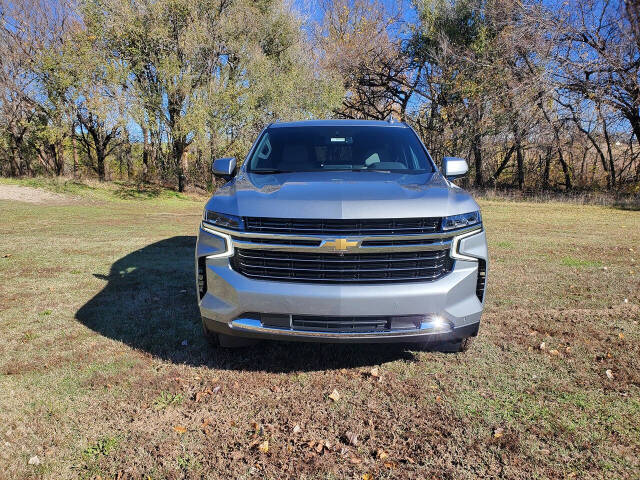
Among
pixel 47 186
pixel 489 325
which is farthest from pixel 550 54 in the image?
pixel 47 186

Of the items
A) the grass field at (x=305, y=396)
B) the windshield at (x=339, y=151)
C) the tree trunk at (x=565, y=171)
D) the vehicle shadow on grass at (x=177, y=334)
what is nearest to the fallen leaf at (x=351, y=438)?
the grass field at (x=305, y=396)

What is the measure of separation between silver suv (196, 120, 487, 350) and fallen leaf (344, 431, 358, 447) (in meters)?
0.55

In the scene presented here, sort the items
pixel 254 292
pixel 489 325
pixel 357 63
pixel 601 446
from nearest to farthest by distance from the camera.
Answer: pixel 601 446 < pixel 254 292 < pixel 489 325 < pixel 357 63

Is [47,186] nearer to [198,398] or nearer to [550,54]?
[198,398]

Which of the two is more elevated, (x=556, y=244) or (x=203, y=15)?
(x=203, y=15)

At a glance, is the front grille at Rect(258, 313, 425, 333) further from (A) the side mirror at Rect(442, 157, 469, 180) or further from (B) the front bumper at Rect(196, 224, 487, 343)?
(A) the side mirror at Rect(442, 157, 469, 180)

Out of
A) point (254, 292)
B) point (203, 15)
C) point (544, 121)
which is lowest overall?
point (254, 292)

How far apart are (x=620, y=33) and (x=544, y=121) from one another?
491cm

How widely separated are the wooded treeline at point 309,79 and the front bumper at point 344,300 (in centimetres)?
1902

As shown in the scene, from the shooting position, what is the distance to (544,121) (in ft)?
73.6

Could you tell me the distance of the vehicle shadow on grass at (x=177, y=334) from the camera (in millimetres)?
3227

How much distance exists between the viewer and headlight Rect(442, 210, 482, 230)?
272cm

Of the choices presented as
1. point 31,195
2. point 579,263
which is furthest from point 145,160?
point 579,263

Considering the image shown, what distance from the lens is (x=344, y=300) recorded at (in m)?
2.58
